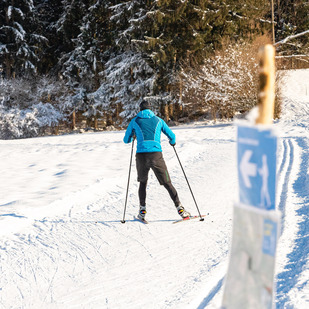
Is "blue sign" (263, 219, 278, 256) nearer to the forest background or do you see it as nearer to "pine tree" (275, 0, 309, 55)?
the forest background

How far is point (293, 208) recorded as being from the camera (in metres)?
6.15

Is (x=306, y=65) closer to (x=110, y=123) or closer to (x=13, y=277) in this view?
(x=110, y=123)

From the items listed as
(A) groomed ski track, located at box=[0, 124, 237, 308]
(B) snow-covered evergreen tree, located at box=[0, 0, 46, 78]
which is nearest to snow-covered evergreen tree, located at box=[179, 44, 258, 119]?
(B) snow-covered evergreen tree, located at box=[0, 0, 46, 78]

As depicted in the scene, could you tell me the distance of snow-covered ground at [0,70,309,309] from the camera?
3.80m

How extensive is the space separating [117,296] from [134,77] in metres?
26.5

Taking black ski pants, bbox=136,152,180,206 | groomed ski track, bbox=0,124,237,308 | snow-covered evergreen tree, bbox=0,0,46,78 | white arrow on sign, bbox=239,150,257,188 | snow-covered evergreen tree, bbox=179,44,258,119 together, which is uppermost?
snow-covered evergreen tree, bbox=0,0,46,78

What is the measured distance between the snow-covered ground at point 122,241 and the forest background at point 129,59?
15.9 m

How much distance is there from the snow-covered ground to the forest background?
15876mm

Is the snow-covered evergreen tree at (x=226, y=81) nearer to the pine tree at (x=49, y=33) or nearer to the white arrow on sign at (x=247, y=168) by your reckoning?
the pine tree at (x=49, y=33)

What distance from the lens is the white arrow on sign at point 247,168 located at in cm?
152

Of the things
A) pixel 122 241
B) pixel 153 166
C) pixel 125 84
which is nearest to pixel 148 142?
pixel 153 166

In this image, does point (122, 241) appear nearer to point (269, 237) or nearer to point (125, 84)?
point (269, 237)

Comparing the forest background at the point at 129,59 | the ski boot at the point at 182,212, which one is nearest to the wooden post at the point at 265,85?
the ski boot at the point at 182,212

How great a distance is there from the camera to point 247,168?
1536 mm
